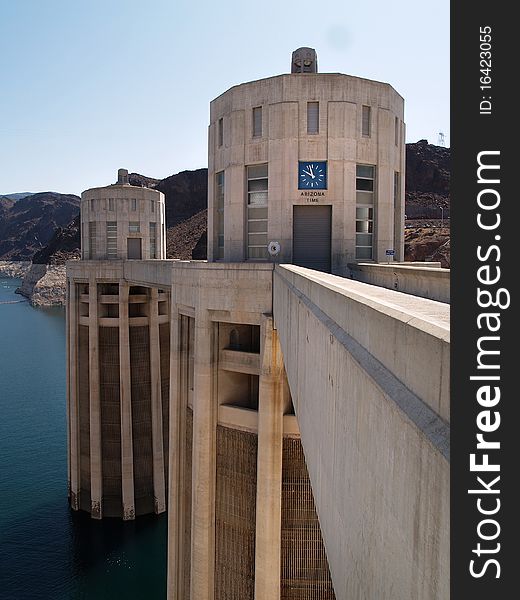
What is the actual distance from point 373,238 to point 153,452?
22.6m

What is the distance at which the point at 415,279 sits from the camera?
963 cm

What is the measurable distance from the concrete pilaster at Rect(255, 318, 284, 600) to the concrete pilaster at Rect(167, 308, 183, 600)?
392cm

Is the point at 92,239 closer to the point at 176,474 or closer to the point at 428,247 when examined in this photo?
the point at 176,474

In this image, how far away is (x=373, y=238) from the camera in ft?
54.3

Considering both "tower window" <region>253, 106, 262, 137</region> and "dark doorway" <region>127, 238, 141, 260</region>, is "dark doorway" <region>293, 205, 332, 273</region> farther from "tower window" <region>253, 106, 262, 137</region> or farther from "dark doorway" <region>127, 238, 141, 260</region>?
"dark doorway" <region>127, 238, 141, 260</region>

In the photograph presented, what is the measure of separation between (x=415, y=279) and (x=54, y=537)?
92.7 ft

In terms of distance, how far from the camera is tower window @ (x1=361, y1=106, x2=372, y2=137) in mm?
15211

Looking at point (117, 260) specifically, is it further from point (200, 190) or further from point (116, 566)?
point (200, 190)

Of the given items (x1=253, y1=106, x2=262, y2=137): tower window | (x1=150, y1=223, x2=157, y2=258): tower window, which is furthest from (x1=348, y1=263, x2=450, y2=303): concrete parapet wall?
(x1=150, y1=223, x2=157, y2=258): tower window

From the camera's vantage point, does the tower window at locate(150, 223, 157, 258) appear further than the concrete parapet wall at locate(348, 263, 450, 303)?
Yes

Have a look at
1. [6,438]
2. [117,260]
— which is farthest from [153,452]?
[6,438]

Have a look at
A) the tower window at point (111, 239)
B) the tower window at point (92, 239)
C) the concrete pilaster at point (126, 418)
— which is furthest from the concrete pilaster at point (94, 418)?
the tower window at point (111, 239)

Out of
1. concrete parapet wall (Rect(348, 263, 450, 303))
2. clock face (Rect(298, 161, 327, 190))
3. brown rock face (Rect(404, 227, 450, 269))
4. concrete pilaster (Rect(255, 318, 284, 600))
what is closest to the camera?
concrete parapet wall (Rect(348, 263, 450, 303))

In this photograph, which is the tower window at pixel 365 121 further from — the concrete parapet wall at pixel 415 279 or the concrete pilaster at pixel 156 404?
the concrete pilaster at pixel 156 404
